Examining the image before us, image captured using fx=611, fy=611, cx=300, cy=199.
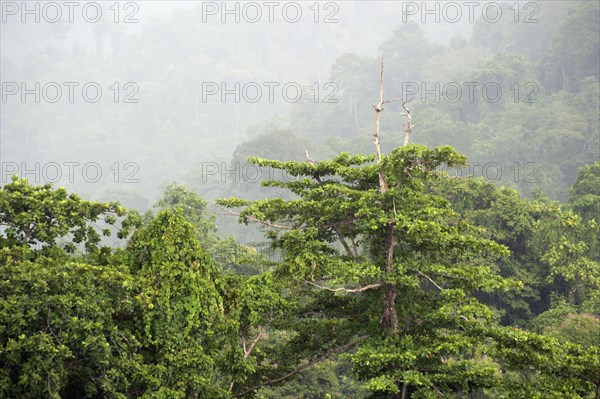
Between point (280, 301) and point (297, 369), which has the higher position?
point (280, 301)

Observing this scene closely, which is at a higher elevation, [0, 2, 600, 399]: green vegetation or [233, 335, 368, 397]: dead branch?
[0, 2, 600, 399]: green vegetation

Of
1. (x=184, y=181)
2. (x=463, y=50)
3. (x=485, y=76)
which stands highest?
(x=463, y=50)

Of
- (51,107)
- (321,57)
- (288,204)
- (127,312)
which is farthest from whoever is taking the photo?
(321,57)

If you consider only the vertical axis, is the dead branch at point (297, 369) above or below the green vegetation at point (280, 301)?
below

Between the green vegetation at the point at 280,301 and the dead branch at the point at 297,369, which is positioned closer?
the green vegetation at the point at 280,301

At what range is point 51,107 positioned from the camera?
95188 mm

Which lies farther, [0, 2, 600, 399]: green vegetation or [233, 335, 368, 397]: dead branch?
[233, 335, 368, 397]: dead branch

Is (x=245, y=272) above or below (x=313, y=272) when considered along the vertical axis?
below

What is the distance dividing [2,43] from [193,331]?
112 metres

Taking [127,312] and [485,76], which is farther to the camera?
[485,76]

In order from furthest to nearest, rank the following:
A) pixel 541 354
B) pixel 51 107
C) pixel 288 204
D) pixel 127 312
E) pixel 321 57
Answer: pixel 321 57 → pixel 51 107 → pixel 288 204 → pixel 127 312 → pixel 541 354

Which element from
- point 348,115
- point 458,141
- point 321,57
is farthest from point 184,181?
point 321,57

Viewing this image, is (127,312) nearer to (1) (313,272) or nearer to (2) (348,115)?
(1) (313,272)

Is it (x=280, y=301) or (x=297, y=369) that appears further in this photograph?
(x=297, y=369)
